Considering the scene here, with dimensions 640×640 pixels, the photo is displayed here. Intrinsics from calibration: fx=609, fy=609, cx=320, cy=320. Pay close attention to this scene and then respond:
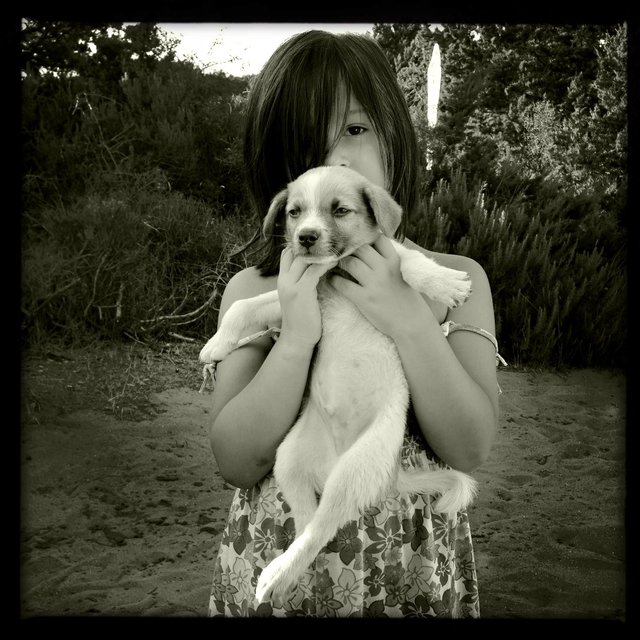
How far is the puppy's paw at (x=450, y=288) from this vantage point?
1.55 meters

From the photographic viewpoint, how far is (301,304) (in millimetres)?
1620

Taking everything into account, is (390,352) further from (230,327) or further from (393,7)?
(393,7)

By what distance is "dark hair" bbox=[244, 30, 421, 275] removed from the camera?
1762 mm

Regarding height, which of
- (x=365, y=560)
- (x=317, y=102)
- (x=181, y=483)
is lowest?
(x=181, y=483)

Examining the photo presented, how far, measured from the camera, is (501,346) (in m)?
3.16

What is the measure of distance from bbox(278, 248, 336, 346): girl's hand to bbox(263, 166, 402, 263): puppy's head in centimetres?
7

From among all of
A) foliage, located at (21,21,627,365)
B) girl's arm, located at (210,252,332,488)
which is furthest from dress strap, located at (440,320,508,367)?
foliage, located at (21,21,627,365)

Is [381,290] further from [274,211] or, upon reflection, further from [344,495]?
[344,495]

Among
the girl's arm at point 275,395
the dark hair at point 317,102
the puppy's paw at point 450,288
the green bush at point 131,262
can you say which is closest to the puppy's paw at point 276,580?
the girl's arm at point 275,395

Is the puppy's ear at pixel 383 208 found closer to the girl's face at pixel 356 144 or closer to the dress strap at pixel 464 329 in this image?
the girl's face at pixel 356 144

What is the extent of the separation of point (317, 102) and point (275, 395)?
848 mm

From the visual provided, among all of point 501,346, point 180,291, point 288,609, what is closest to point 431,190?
point 501,346

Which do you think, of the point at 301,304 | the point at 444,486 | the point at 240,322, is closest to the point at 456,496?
the point at 444,486

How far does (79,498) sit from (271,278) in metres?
1.57
